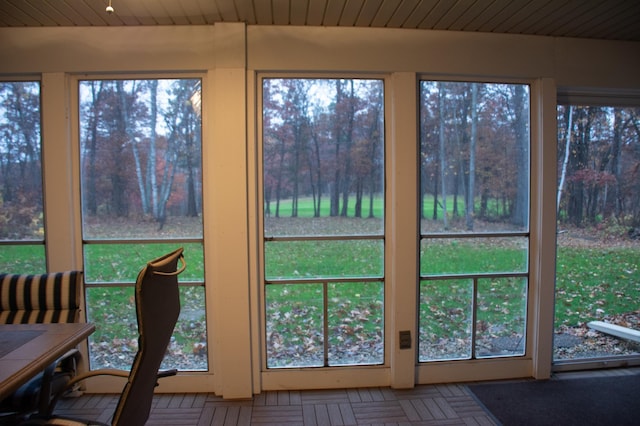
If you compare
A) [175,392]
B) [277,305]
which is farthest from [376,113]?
[175,392]

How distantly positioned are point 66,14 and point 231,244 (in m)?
2.02

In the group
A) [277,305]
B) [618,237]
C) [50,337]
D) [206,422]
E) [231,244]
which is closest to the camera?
[50,337]

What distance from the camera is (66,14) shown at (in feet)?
8.02

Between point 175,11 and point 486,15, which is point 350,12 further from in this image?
point 175,11

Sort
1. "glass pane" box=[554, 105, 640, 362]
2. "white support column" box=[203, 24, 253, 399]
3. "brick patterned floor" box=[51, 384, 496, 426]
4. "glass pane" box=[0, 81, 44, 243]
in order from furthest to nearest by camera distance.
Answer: "glass pane" box=[554, 105, 640, 362] < "glass pane" box=[0, 81, 44, 243] < "white support column" box=[203, 24, 253, 399] < "brick patterned floor" box=[51, 384, 496, 426]

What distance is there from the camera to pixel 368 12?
2449mm

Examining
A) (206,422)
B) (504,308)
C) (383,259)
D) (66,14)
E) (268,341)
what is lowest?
(206,422)

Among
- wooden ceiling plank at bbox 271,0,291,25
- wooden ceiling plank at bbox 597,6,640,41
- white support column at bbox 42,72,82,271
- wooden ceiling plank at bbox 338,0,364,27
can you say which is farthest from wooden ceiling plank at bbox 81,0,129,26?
wooden ceiling plank at bbox 597,6,640,41

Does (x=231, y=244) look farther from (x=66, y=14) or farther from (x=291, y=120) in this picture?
(x=66, y=14)

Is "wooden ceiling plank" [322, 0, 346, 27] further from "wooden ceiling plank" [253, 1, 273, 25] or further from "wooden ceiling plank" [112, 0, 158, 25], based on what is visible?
"wooden ceiling plank" [112, 0, 158, 25]

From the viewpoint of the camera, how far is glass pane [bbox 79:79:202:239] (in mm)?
→ 2752

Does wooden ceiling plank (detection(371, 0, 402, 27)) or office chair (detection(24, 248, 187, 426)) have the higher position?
wooden ceiling plank (detection(371, 0, 402, 27))

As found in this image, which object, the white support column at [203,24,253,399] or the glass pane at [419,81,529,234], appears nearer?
the white support column at [203,24,253,399]

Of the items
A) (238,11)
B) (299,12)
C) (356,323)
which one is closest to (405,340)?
(356,323)
